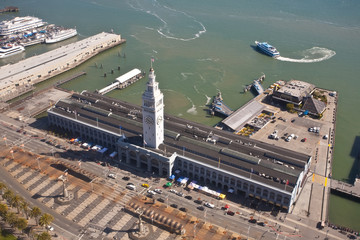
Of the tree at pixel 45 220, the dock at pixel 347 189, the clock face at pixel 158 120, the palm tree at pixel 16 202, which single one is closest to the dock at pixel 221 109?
the clock face at pixel 158 120

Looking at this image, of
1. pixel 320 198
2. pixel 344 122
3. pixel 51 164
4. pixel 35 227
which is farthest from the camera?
pixel 344 122

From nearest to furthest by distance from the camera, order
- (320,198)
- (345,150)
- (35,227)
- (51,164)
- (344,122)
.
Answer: (35,227) < (320,198) < (51,164) < (345,150) < (344,122)

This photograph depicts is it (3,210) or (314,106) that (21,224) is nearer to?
(3,210)

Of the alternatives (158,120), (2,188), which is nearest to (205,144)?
(158,120)

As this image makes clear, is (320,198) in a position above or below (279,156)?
below

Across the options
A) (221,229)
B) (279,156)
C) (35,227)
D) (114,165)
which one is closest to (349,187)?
(279,156)

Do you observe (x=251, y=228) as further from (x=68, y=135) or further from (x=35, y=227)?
(x=68, y=135)

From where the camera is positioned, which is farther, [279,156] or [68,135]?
[68,135]

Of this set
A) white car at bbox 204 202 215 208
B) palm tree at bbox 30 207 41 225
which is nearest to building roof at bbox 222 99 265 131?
white car at bbox 204 202 215 208
